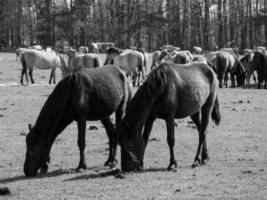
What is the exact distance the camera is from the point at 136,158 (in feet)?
28.1

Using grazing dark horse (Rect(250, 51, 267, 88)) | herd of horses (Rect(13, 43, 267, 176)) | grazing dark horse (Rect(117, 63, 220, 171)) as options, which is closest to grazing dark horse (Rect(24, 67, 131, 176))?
herd of horses (Rect(13, 43, 267, 176))

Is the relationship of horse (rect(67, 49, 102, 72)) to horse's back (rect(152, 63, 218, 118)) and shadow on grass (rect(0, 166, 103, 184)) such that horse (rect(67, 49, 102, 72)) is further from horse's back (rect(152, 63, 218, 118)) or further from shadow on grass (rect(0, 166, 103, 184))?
shadow on grass (rect(0, 166, 103, 184))

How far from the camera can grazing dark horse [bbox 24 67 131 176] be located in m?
8.67

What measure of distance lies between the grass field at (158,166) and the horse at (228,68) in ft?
38.9

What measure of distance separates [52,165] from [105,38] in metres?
66.6

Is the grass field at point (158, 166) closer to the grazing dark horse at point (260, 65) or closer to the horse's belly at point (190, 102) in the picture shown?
the horse's belly at point (190, 102)

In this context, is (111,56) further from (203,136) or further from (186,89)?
(186,89)

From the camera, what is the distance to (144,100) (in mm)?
8578

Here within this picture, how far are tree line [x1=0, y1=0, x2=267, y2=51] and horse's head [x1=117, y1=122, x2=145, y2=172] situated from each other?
56.9 m

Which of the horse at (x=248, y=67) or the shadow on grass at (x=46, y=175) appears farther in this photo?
the horse at (x=248, y=67)

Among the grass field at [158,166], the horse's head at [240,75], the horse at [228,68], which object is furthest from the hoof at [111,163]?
the horse's head at [240,75]

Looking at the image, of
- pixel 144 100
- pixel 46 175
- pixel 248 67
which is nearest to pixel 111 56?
pixel 248 67

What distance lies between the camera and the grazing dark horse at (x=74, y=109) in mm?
8672

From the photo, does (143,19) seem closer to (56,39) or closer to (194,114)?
(56,39)
